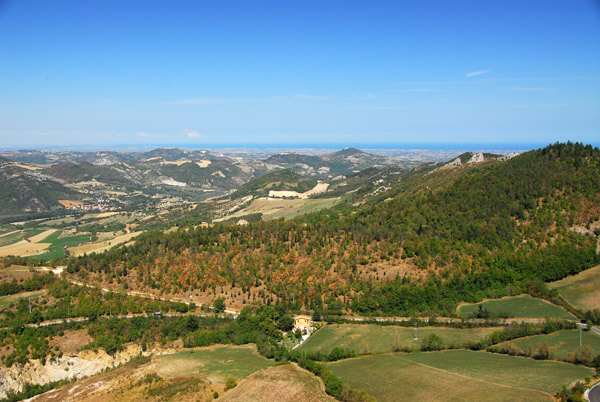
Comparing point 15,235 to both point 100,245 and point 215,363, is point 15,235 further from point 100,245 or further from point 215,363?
point 215,363

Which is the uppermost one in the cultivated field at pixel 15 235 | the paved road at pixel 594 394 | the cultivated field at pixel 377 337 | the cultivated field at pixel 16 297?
the paved road at pixel 594 394

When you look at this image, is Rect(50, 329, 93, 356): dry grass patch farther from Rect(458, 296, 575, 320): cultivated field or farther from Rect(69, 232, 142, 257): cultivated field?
Rect(69, 232, 142, 257): cultivated field

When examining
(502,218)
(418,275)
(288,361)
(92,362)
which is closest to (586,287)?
(502,218)

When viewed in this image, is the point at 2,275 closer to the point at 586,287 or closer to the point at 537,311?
the point at 537,311

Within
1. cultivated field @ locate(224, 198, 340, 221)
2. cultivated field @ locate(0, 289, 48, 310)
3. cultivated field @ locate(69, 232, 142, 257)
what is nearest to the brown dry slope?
cultivated field @ locate(0, 289, 48, 310)

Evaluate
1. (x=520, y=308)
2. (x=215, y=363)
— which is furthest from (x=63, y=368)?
(x=520, y=308)

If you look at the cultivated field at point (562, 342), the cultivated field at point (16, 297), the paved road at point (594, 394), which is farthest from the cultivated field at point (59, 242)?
the paved road at point (594, 394)

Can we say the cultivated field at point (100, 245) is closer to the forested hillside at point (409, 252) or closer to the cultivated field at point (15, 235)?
the cultivated field at point (15, 235)
